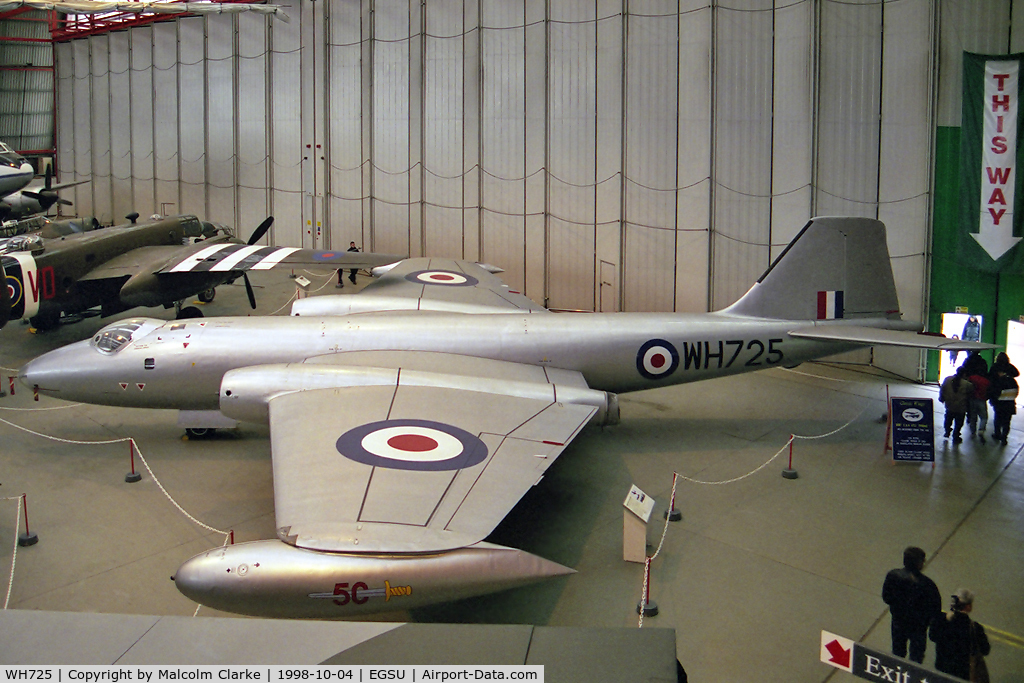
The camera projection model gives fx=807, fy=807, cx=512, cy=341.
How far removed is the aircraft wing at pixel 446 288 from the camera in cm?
1798

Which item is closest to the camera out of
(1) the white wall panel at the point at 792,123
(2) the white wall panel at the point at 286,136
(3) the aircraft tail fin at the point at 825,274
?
(3) the aircraft tail fin at the point at 825,274

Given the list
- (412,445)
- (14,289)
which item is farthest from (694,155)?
(14,289)

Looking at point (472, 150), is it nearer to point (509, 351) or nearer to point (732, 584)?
point (509, 351)

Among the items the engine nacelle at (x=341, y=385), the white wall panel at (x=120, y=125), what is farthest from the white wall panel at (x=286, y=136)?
the engine nacelle at (x=341, y=385)

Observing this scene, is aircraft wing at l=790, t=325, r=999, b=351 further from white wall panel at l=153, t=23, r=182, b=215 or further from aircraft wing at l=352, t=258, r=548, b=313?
white wall panel at l=153, t=23, r=182, b=215

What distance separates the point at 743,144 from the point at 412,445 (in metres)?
14.9

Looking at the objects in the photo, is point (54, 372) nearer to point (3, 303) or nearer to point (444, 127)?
point (3, 303)

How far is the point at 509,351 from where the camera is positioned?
14664 millimetres

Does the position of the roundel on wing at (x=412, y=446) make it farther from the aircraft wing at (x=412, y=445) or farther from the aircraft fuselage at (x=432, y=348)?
the aircraft fuselage at (x=432, y=348)

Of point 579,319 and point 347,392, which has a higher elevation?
point 579,319

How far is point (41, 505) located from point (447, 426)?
6.44 metres

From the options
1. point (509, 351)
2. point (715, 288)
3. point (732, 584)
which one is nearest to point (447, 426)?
point (509, 351)

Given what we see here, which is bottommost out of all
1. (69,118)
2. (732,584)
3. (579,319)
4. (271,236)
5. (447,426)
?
(732,584)

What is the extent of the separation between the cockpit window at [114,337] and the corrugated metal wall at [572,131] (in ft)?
47.0
